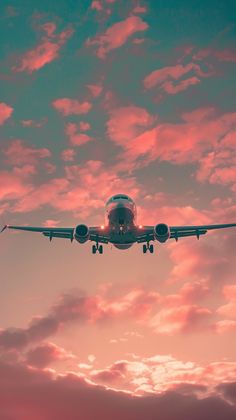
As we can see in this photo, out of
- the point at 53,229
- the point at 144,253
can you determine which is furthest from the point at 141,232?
the point at 53,229

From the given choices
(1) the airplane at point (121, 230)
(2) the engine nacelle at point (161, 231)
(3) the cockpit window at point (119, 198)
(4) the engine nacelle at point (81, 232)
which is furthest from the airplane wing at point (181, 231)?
(4) the engine nacelle at point (81, 232)

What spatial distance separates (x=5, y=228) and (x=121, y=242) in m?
11.9

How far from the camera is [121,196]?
4969 cm

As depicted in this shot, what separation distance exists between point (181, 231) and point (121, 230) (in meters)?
9.26

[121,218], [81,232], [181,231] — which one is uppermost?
[181,231]

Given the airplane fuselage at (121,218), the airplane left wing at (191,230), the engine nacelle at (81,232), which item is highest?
the airplane left wing at (191,230)

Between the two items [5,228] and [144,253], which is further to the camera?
[144,253]

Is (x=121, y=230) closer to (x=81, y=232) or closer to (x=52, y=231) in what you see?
(x=81, y=232)

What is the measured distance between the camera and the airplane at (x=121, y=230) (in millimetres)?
47812

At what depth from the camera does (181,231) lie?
182 feet

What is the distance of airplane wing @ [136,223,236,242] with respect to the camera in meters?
52.7

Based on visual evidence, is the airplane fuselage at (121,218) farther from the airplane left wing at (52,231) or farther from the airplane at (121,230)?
the airplane left wing at (52,231)

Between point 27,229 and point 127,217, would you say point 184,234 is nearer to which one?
point 127,217

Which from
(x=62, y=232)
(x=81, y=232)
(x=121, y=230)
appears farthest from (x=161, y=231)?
(x=62, y=232)
